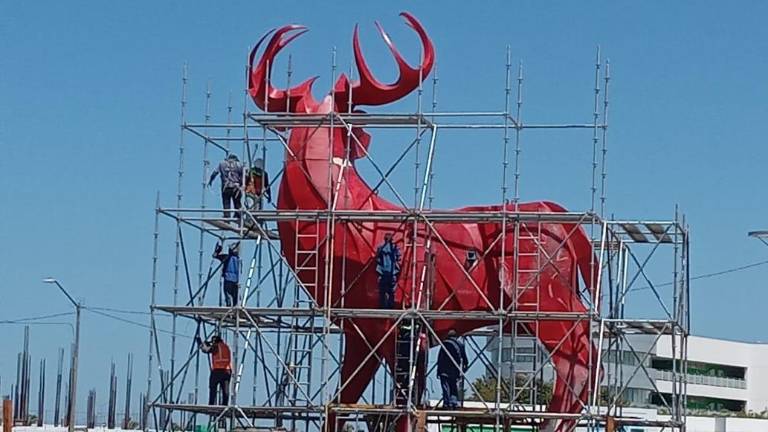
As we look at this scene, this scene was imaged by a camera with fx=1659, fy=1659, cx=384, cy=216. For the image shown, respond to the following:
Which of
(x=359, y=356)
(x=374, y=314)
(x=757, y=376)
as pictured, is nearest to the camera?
(x=374, y=314)

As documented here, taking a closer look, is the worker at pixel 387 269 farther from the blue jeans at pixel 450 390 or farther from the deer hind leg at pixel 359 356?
the blue jeans at pixel 450 390

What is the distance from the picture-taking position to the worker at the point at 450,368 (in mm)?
33906

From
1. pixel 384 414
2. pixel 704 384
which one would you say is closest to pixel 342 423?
pixel 384 414

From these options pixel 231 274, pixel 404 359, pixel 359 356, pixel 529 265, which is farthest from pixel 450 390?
pixel 231 274

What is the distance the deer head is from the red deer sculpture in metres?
0.03

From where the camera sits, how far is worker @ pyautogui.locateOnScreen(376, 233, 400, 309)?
3344cm

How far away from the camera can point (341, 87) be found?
35.2 m

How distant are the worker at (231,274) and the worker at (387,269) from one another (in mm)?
2925

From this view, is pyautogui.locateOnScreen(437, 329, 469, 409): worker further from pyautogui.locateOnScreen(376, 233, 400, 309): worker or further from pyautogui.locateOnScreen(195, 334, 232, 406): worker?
pyautogui.locateOnScreen(195, 334, 232, 406): worker

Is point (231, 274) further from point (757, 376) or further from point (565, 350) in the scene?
point (757, 376)

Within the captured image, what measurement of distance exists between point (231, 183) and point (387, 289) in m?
3.99

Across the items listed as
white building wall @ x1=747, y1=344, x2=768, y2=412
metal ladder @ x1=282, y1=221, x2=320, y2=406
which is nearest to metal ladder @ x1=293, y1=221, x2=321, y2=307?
metal ladder @ x1=282, y1=221, x2=320, y2=406

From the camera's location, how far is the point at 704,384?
312 ft

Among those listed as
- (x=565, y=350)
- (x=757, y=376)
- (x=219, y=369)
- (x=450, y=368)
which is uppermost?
(x=565, y=350)
